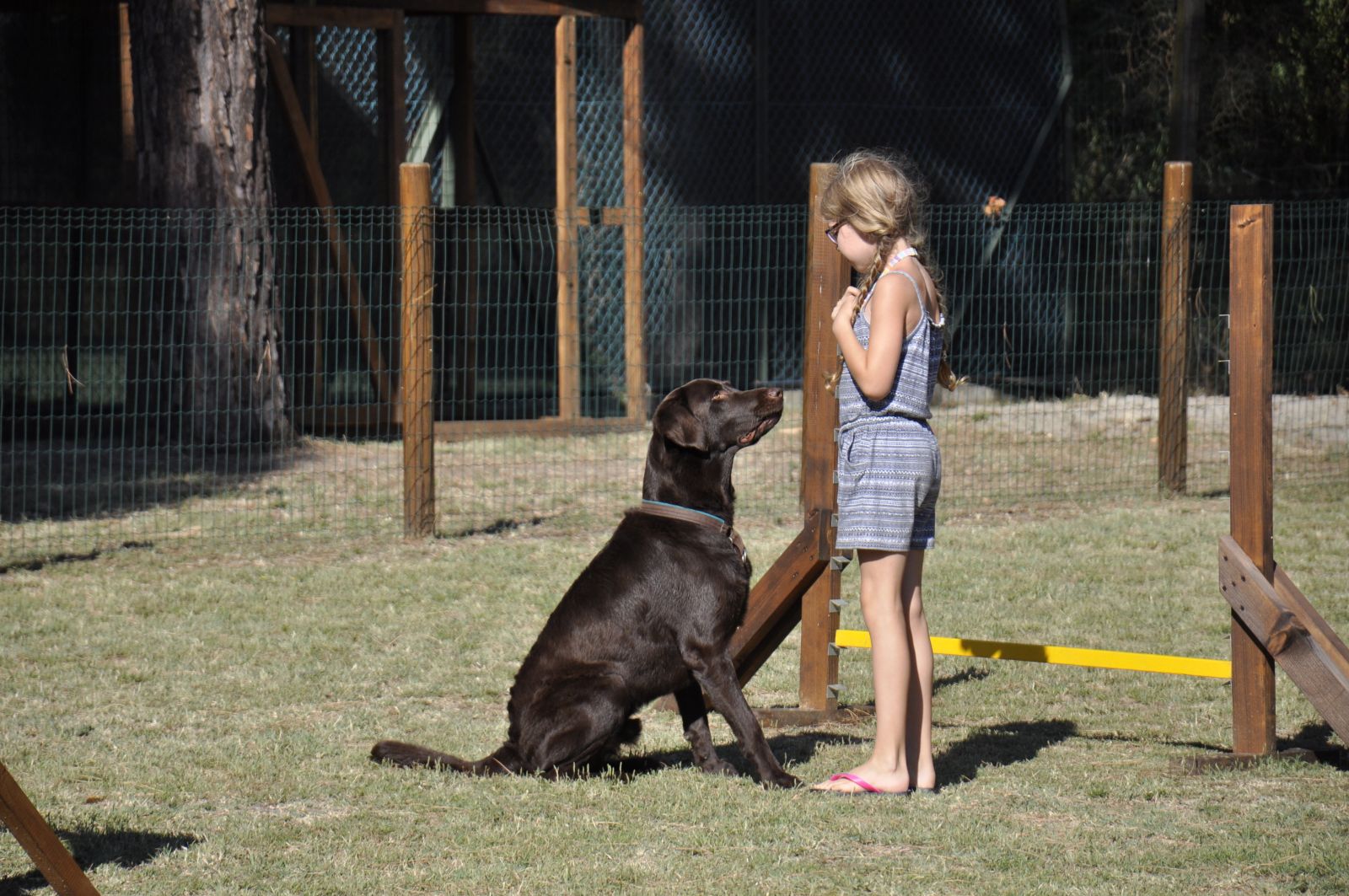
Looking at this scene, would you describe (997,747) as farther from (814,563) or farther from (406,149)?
(406,149)

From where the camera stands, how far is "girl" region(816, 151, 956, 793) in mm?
4277

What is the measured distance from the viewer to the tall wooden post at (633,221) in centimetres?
1173

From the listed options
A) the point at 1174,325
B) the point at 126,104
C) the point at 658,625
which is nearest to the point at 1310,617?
the point at 658,625

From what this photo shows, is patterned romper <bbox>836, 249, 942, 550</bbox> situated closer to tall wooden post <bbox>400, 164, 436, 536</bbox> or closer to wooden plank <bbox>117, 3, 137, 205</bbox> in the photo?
tall wooden post <bbox>400, 164, 436, 536</bbox>

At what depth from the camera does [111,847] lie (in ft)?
13.4

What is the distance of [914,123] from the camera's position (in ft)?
48.9

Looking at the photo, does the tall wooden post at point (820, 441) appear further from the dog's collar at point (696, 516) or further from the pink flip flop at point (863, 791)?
the pink flip flop at point (863, 791)

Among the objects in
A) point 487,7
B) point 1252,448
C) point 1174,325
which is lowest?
point 1252,448

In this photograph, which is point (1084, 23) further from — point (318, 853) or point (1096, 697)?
point (318, 853)

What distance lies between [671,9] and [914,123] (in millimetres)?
2773

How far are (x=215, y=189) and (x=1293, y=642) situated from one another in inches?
313

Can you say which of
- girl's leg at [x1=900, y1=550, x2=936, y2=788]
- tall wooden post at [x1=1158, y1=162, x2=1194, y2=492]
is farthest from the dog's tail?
tall wooden post at [x1=1158, y1=162, x2=1194, y2=492]

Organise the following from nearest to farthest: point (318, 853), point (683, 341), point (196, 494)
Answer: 1. point (318, 853)
2. point (196, 494)
3. point (683, 341)

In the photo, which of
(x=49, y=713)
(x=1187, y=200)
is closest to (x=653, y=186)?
(x=1187, y=200)
